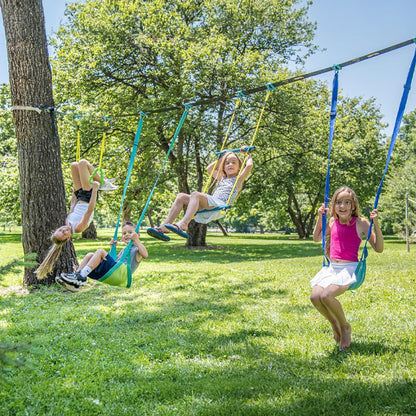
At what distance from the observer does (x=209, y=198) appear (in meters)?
4.64

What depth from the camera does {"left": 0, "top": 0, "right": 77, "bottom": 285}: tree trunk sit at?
7.09 meters

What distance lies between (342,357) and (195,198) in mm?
2170

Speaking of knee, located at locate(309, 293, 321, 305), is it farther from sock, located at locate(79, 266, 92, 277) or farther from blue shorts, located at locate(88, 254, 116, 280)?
sock, located at locate(79, 266, 92, 277)

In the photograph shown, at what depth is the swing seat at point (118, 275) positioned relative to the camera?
173 inches

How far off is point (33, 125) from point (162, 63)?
865 centimetres

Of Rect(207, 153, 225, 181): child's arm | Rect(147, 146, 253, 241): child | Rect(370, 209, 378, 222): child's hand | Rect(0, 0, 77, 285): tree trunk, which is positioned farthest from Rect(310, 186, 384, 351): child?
Rect(0, 0, 77, 285): tree trunk

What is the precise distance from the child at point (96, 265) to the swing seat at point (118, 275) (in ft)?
0.49

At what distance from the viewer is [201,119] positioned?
1534 centimetres

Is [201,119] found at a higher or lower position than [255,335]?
higher

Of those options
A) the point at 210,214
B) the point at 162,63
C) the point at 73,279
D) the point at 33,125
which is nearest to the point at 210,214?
the point at 210,214

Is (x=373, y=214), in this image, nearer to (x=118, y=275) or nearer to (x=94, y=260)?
(x=118, y=275)

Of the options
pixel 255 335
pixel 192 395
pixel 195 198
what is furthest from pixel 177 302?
pixel 192 395

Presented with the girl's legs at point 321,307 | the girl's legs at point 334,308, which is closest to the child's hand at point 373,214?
the girl's legs at point 334,308

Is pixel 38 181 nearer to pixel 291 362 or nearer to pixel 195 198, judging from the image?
pixel 195 198
